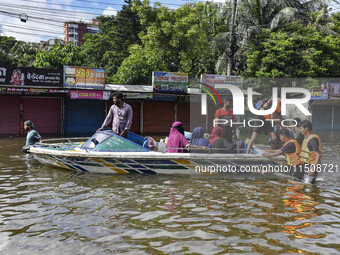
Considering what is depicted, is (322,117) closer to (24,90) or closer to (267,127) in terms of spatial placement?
(267,127)

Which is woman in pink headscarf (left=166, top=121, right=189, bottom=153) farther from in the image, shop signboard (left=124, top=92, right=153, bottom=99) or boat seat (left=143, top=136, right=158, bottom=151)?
shop signboard (left=124, top=92, right=153, bottom=99)

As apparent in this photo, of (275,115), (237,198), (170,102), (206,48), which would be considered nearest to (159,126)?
(170,102)

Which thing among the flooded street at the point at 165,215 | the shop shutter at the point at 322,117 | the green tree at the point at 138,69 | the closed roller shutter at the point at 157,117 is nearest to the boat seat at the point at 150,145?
the flooded street at the point at 165,215

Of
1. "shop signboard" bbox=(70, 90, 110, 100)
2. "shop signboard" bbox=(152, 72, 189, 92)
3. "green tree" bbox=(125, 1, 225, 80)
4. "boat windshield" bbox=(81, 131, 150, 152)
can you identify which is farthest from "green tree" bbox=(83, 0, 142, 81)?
"boat windshield" bbox=(81, 131, 150, 152)

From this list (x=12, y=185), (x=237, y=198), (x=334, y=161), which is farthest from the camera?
(x=334, y=161)

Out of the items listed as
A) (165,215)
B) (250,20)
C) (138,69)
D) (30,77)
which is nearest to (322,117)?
(250,20)

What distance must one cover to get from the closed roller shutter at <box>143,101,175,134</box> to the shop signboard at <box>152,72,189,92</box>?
2.46 meters

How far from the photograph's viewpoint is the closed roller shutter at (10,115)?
19344 mm

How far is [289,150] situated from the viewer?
26.1ft

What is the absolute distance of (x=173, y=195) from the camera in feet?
22.4

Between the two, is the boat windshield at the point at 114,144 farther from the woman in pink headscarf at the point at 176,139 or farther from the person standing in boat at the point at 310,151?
the person standing in boat at the point at 310,151

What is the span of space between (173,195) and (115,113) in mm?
3495

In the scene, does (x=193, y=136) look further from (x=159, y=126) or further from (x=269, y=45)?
(x=269, y=45)

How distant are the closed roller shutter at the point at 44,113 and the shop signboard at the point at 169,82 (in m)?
6.13
